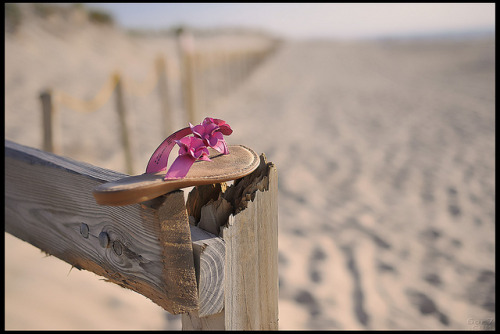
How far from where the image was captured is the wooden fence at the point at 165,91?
359cm

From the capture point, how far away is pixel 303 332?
224cm

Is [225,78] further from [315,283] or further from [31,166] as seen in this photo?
[31,166]

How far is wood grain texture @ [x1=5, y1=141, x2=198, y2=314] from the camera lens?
0.85 m

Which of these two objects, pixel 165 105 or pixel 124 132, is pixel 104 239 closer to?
pixel 124 132

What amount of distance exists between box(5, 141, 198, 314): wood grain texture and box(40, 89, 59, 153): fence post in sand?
236 cm

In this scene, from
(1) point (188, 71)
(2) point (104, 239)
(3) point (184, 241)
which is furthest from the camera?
(1) point (188, 71)

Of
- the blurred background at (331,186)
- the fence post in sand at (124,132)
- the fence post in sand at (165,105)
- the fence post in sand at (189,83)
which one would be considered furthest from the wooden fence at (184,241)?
the fence post in sand at (189,83)

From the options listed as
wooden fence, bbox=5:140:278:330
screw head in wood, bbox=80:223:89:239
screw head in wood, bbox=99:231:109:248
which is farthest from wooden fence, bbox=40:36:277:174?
A: screw head in wood, bbox=99:231:109:248

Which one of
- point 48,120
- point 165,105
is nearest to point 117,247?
point 48,120

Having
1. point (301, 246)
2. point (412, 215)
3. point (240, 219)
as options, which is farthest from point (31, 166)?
point (412, 215)

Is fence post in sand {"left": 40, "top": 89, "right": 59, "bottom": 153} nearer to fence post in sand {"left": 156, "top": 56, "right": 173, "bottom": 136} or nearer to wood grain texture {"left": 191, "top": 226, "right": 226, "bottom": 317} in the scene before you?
fence post in sand {"left": 156, "top": 56, "right": 173, "bottom": 136}

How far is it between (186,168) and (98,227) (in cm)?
30

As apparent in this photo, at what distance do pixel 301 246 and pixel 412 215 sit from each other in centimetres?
116

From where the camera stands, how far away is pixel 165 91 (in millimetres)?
5898
